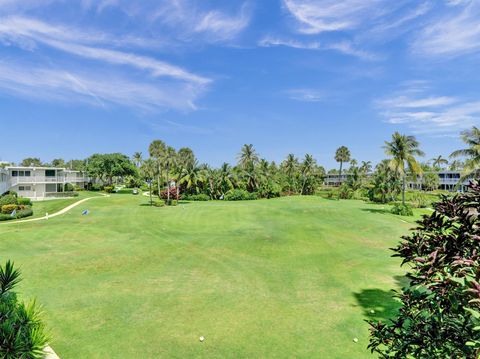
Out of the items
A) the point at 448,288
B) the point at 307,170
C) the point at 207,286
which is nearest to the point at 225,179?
the point at 307,170

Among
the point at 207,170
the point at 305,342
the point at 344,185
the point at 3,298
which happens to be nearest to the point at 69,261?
the point at 3,298

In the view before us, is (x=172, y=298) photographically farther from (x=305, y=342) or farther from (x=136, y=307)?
(x=305, y=342)

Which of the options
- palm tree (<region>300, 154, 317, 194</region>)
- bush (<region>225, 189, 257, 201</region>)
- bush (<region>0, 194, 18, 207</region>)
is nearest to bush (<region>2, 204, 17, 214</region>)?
bush (<region>0, 194, 18, 207</region>)

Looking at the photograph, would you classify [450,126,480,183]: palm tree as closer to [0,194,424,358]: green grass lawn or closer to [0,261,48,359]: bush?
[0,194,424,358]: green grass lawn

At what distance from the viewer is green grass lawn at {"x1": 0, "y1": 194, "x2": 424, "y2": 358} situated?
11.5 metres

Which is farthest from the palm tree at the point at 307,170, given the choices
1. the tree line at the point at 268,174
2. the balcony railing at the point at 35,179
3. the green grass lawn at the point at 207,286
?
the balcony railing at the point at 35,179

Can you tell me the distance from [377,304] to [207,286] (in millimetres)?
9068

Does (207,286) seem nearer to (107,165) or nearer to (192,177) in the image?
(192,177)

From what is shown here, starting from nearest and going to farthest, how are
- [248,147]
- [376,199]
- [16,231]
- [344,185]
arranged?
[16,231], [376,199], [344,185], [248,147]

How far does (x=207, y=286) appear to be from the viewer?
17.3 meters

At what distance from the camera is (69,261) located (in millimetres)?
21719

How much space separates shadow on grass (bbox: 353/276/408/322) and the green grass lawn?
0.09m

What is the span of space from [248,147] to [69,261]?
261ft

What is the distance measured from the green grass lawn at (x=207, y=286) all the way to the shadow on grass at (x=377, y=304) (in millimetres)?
86
